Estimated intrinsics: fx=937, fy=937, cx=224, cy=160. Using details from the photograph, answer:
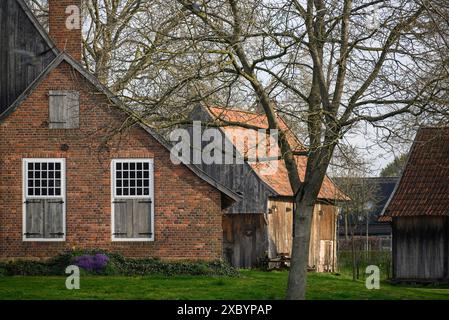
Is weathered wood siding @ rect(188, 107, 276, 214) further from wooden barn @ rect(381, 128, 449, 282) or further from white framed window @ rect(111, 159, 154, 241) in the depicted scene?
white framed window @ rect(111, 159, 154, 241)

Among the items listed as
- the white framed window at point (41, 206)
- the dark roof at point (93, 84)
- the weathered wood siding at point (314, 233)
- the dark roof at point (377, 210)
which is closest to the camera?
the dark roof at point (93, 84)

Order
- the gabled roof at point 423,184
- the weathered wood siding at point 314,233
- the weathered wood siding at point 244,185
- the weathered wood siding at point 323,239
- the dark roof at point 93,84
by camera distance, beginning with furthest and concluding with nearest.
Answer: the weathered wood siding at point 323,239 → the weathered wood siding at point 314,233 → the weathered wood siding at point 244,185 → the gabled roof at point 423,184 → the dark roof at point 93,84

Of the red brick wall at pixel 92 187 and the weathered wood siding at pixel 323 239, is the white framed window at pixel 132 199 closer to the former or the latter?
the red brick wall at pixel 92 187

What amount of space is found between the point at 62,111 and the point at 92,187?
2.45 m

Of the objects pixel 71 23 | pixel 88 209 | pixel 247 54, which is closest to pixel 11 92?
pixel 71 23

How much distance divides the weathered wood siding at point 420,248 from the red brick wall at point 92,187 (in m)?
A: 10.6

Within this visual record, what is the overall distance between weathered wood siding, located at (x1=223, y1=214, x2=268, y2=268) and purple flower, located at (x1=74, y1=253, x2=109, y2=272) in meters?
9.71

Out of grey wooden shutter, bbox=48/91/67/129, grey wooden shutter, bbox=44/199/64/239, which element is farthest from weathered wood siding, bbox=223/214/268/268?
grey wooden shutter, bbox=48/91/67/129

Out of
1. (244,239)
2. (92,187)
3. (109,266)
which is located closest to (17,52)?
(92,187)

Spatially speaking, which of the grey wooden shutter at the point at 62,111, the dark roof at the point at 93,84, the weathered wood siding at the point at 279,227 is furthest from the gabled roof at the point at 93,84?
the weathered wood siding at the point at 279,227

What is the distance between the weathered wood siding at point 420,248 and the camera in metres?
35.0

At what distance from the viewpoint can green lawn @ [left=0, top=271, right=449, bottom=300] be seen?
845 inches

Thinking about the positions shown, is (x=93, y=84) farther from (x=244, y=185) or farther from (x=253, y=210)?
(x=253, y=210)
